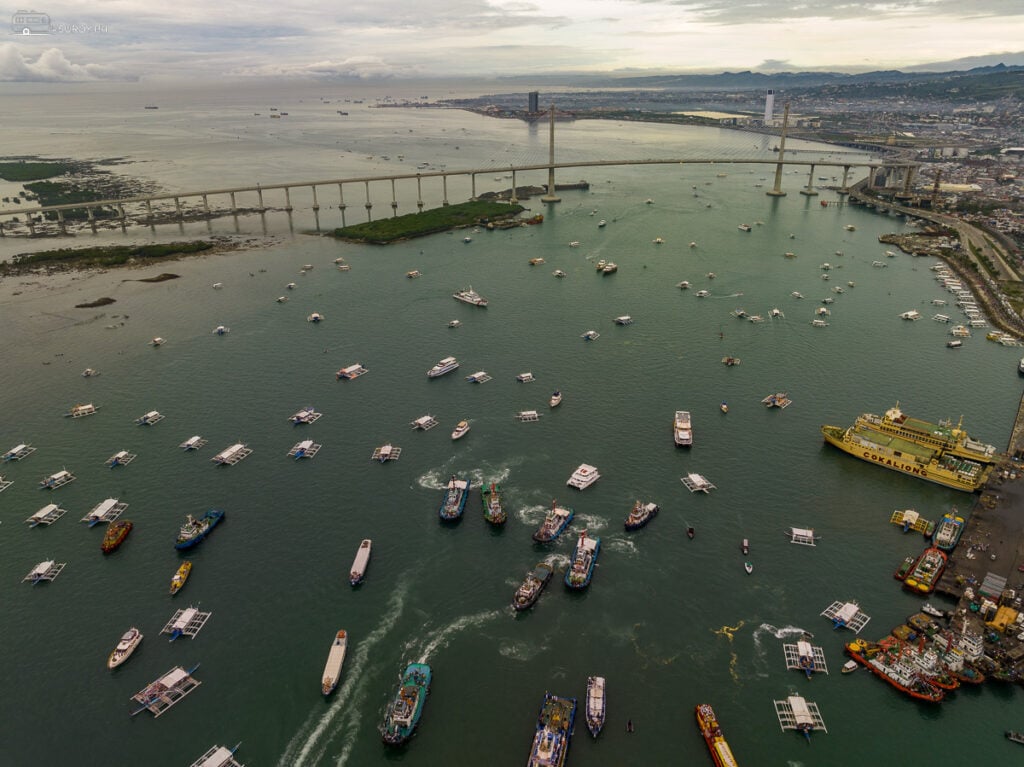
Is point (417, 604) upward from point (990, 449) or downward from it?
downward

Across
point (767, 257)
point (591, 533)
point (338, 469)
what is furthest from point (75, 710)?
point (767, 257)

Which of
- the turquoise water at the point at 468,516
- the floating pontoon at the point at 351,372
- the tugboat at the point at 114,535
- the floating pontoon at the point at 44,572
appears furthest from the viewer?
the floating pontoon at the point at 351,372

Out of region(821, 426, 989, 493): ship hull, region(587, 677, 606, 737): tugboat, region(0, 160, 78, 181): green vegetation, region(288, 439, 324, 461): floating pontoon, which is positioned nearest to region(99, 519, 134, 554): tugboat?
region(288, 439, 324, 461): floating pontoon

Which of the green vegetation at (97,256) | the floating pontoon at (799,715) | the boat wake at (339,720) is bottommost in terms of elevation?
the boat wake at (339,720)

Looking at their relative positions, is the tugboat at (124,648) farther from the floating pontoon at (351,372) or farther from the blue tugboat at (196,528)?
the floating pontoon at (351,372)

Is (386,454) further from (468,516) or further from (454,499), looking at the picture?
(468,516)

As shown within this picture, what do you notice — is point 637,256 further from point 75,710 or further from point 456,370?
point 75,710

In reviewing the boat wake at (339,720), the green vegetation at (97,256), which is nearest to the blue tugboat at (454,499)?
the boat wake at (339,720)

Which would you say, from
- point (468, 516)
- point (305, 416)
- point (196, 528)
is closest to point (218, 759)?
point (196, 528)
